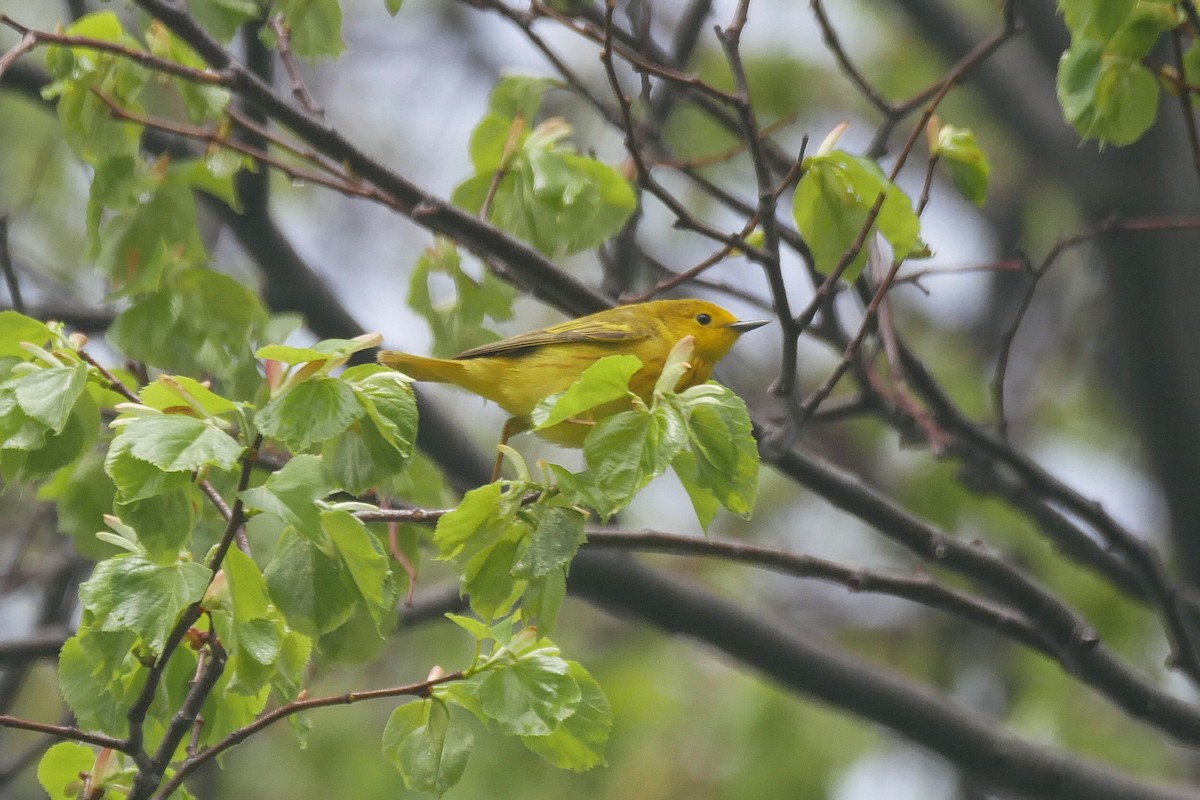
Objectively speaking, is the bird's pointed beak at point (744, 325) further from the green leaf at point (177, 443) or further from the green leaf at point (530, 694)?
the green leaf at point (177, 443)

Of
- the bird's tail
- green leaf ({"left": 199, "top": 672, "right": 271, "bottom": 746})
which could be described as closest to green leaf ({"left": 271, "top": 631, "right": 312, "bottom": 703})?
green leaf ({"left": 199, "top": 672, "right": 271, "bottom": 746})

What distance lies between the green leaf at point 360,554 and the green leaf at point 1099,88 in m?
2.17

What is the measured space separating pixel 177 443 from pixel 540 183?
1738 millimetres

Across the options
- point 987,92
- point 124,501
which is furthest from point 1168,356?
point 124,501

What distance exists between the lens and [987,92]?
6816 mm

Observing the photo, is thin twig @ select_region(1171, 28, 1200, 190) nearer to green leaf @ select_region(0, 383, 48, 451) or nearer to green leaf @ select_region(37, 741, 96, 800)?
green leaf @ select_region(0, 383, 48, 451)

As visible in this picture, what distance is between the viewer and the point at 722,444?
7.02 feet

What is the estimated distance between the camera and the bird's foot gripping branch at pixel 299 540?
2.09 meters

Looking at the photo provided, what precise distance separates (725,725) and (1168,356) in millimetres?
3554

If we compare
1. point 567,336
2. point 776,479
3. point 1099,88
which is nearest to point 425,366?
point 567,336

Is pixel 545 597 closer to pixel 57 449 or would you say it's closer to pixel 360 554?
pixel 360 554

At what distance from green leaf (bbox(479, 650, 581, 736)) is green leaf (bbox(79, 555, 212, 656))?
584mm

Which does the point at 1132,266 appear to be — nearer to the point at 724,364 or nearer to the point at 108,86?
the point at 724,364

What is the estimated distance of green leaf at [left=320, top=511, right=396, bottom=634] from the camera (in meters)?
2.19
